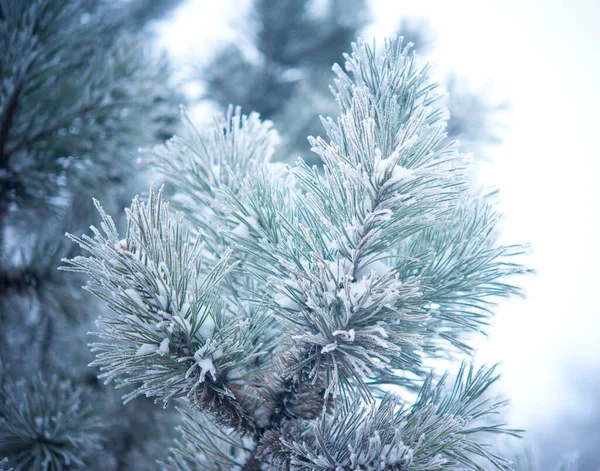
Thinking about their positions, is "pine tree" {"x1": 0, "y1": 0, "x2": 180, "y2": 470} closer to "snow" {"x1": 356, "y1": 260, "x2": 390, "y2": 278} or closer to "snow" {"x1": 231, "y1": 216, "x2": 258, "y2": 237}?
"snow" {"x1": 231, "y1": 216, "x2": 258, "y2": 237}

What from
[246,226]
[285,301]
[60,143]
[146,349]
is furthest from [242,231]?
[60,143]

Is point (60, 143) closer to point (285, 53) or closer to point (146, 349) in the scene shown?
point (146, 349)

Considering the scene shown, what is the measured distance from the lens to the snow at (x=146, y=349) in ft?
2.20

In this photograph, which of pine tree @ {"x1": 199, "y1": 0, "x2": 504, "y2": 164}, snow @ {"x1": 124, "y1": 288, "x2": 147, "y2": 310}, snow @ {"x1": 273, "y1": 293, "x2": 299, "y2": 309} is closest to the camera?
snow @ {"x1": 124, "y1": 288, "x2": 147, "y2": 310}

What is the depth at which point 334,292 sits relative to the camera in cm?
68

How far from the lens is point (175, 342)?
2.23 ft

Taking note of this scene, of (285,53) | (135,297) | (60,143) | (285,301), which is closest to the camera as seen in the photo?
(135,297)

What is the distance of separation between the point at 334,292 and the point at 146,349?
33 cm

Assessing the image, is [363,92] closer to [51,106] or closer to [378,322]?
[378,322]

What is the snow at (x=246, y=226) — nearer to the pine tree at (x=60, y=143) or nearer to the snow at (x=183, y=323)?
the snow at (x=183, y=323)

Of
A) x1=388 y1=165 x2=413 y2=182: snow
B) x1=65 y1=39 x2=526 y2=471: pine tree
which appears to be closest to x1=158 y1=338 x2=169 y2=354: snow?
x1=65 y1=39 x2=526 y2=471: pine tree

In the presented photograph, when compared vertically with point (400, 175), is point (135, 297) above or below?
below

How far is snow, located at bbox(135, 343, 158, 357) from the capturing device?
2.20 feet

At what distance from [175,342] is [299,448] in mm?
285
